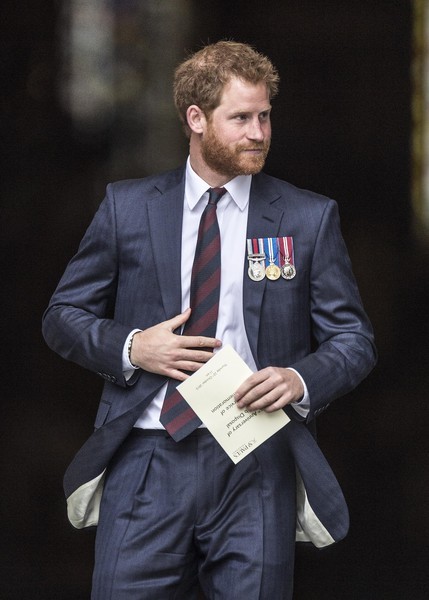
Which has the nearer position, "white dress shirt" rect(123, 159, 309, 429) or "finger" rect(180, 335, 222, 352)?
"finger" rect(180, 335, 222, 352)

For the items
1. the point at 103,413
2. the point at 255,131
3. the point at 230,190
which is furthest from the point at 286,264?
the point at 103,413

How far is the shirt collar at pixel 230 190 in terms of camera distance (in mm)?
4012

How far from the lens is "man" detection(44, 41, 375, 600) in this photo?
12.7 ft

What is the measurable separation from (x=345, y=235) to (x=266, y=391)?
204 cm

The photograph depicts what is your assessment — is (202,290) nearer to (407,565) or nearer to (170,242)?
(170,242)

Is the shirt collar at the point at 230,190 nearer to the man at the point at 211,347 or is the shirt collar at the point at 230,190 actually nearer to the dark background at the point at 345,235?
the man at the point at 211,347

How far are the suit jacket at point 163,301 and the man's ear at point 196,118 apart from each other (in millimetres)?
168

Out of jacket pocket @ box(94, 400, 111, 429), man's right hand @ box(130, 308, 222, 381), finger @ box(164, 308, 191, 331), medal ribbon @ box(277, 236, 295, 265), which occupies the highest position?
medal ribbon @ box(277, 236, 295, 265)

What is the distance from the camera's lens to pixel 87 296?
159 inches

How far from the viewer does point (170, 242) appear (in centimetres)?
396

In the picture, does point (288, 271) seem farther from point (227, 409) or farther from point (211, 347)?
point (227, 409)

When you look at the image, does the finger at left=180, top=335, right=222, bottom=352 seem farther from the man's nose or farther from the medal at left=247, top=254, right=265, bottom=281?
the man's nose

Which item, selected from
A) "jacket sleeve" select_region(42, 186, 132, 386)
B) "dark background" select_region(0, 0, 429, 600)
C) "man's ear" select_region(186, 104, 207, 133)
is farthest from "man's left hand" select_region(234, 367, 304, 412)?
"dark background" select_region(0, 0, 429, 600)

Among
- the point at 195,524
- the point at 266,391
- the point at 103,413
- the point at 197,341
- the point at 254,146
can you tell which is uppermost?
the point at 254,146
